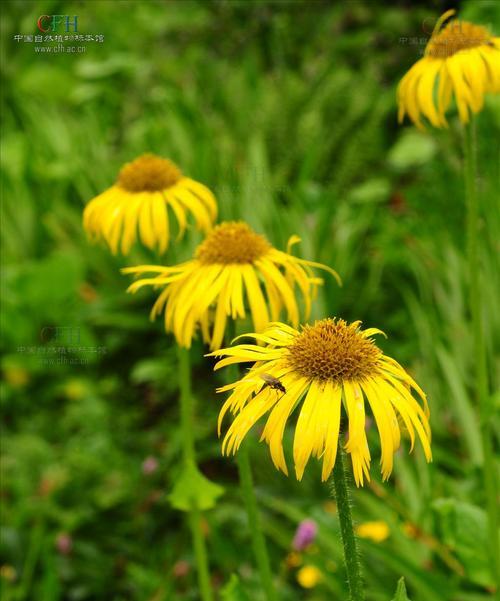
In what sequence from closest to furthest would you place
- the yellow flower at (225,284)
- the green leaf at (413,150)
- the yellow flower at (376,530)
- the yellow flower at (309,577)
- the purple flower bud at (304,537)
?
the yellow flower at (225,284)
the purple flower bud at (304,537)
the yellow flower at (309,577)
the yellow flower at (376,530)
the green leaf at (413,150)

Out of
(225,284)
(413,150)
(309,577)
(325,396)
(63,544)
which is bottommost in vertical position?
(309,577)

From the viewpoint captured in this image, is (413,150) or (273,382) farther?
(413,150)

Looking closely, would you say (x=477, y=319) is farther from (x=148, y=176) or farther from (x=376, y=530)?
(x=376, y=530)

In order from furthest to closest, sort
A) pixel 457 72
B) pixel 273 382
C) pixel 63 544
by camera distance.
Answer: pixel 63 544
pixel 457 72
pixel 273 382

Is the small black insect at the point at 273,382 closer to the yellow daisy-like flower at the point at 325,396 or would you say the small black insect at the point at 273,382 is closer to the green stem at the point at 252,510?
the yellow daisy-like flower at the point at 325,396

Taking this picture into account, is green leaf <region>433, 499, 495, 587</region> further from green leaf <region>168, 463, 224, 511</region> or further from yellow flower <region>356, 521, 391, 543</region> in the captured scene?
green leaf <region>168, 463, 224, 511</region>

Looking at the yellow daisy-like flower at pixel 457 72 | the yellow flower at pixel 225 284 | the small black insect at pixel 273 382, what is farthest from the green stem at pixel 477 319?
the small black insect at pixel 273 382

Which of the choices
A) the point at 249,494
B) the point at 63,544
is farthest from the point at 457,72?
the point at 63,544

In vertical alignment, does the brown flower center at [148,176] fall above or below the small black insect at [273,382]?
above
